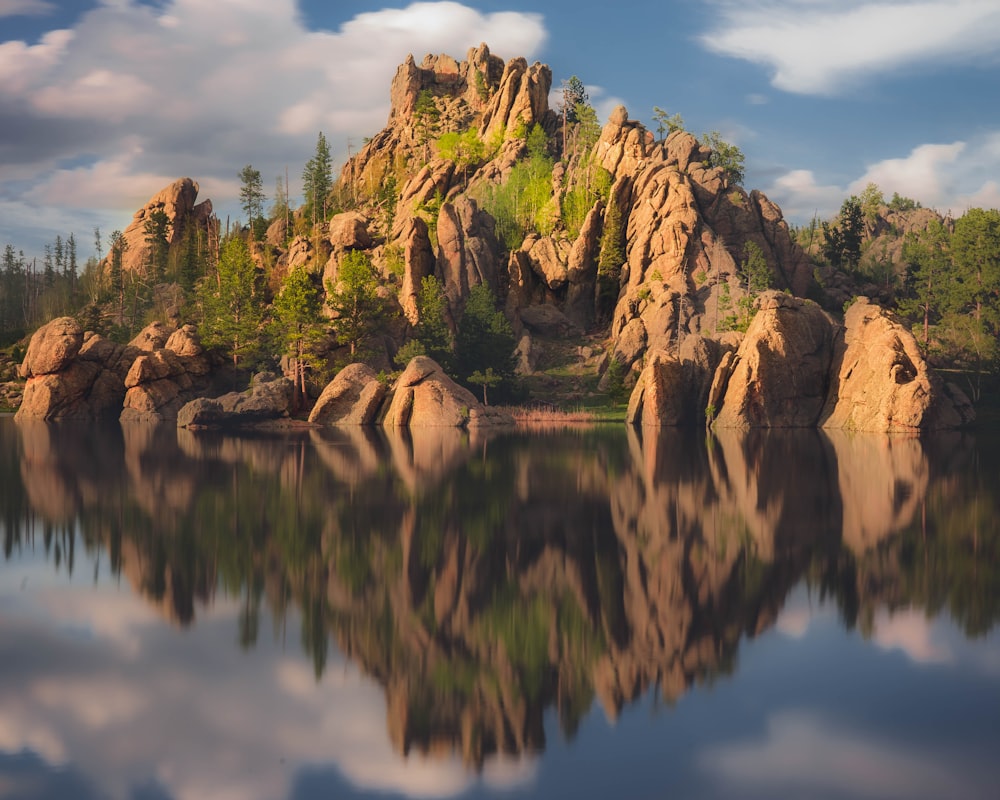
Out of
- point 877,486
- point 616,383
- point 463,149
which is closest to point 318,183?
point 463,149

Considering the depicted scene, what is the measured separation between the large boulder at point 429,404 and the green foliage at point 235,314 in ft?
68.1

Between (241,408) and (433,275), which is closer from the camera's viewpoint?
(241,408)

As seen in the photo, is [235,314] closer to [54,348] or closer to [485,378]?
[54,348]

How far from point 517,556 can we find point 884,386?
166 ft

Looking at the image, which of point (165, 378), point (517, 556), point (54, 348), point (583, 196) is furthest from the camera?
point (583, 196)

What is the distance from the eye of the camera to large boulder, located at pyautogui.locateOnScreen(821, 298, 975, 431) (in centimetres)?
5988

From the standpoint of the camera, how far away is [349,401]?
6644 centimetres

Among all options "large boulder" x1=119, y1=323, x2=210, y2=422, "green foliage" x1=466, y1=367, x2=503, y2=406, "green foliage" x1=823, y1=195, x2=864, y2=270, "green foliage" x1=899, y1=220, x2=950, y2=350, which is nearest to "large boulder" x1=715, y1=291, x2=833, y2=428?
"green foliage" x1=466, y1=367, x2=503, y2=406

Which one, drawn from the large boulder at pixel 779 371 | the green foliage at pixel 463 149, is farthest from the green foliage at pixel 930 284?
the green foliage at pixel 463 149

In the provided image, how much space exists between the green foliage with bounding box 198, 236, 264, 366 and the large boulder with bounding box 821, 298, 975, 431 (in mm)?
48863

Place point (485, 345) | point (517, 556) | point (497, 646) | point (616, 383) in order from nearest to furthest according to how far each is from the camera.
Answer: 1. point (497, 646)
2. point (517, 556)
3. point (485, 345)
4. point (616, 383)

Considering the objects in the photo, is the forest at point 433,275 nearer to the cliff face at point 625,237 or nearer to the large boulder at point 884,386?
the cliff face at point 625,237

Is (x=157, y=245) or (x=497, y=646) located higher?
(x=157, y=245)

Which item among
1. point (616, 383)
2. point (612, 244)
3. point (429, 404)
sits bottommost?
point (429, 404)
